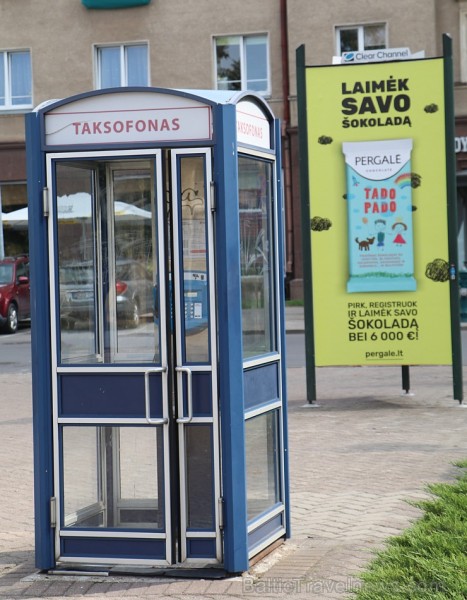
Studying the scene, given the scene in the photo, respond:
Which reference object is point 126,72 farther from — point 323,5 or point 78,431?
point 78,431

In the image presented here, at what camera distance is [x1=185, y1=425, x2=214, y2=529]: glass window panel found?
6.05 meters

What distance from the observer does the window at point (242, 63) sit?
32219 millimetres

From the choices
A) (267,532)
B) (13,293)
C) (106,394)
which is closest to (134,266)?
(106,394)


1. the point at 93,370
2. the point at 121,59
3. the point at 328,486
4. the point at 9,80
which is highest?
the point at 121,59

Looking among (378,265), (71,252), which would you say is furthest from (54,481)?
(378,265)

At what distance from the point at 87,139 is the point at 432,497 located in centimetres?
343

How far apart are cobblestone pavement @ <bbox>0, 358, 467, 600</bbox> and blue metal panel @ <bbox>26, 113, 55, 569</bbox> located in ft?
0.95

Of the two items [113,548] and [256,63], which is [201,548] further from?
[256,63]

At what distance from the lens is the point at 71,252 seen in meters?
6.32

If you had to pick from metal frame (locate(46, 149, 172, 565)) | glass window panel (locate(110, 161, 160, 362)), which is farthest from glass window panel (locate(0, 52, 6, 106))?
metal frame (locate(46, 149, 172, 565))

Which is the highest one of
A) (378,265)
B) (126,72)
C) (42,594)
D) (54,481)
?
(126,72)

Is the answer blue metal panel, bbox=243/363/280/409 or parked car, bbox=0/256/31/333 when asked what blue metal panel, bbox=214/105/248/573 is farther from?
parked car, bbox=0/256/31/333

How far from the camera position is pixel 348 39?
31.5 metres

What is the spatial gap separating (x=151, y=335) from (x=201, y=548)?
45.5 inches
